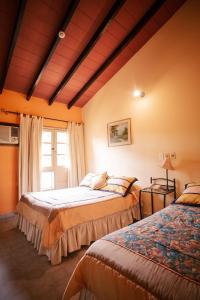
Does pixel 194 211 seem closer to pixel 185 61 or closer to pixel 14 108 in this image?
pixel 185 61

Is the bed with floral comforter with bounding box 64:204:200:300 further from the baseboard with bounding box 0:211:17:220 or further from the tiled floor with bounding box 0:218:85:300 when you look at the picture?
the baseboard with bounding box 0:211:17:220

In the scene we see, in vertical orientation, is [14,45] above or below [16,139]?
above

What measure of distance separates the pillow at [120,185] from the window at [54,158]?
1.51 metres

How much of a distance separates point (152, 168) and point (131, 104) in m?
1.39

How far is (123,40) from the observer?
3.20 metres

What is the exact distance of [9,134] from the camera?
3656 mm

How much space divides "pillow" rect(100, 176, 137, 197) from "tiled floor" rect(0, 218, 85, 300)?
1145 millimetres

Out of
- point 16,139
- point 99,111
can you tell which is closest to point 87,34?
point 99,111

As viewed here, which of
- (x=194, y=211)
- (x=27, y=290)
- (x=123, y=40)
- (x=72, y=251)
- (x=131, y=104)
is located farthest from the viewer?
(x=131, y=104)

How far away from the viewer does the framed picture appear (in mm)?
3719

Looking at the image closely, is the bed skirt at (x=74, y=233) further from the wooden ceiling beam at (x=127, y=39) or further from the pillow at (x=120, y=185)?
the wooden ceiling beam at (x=127, y=39)

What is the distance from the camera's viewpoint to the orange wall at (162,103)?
281 cm

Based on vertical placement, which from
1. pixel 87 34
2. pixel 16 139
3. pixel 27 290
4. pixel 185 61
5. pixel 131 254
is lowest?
pixel 27 290

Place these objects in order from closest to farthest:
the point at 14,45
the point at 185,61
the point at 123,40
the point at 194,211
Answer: the point at 194,211 → the point at 14,45 → the point at 185,61 → the point at 123,40
